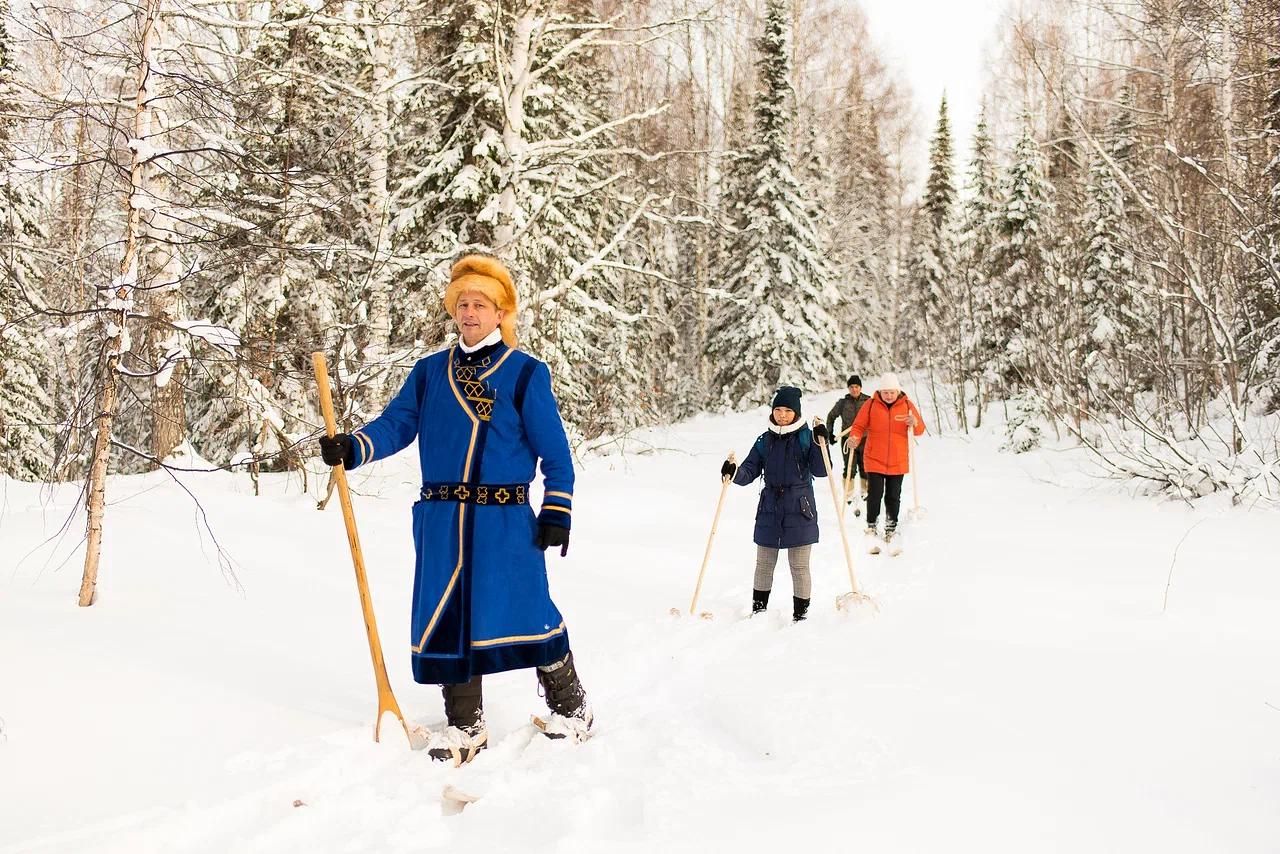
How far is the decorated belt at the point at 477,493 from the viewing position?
3607mm

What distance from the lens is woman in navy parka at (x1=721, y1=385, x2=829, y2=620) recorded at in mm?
6348

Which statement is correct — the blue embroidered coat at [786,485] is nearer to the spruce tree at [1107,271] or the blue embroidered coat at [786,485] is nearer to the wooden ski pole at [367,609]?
the wooden ski pole at [367,609]

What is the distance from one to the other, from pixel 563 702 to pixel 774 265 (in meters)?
24.4

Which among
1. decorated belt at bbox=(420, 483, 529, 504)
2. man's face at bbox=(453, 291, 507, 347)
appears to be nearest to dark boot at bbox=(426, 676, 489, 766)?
decorated belt at bbox=(420, 483, 529, 504)

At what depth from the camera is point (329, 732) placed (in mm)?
3744

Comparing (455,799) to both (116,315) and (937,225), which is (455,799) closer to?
(116,315)

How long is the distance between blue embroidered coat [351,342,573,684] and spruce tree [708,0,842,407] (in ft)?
74.2

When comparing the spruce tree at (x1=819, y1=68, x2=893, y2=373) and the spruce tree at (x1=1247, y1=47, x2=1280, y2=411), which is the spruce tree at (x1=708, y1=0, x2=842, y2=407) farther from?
the spruce tree at (x1=1247, y1=47, x2=1280, y2=411)

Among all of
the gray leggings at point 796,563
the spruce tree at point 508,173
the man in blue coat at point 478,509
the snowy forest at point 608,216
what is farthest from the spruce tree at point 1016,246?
the man in blue coat at point 478,509

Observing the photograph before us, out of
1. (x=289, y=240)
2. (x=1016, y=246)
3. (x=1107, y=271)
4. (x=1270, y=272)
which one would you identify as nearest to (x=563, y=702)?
(x=289, y=240)

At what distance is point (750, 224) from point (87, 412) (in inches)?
931

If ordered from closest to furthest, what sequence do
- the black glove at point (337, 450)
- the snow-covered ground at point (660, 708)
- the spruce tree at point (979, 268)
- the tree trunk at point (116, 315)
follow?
the snow-covered ground at point (660, 708)
the black glove at point (337, 450)
the tree trunk at point (116, 315)
the spruce tree at point (979, 268)

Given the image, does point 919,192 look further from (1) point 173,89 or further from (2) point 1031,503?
(1) point 173,89

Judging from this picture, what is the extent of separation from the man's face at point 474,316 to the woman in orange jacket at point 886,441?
6626 millimetres
